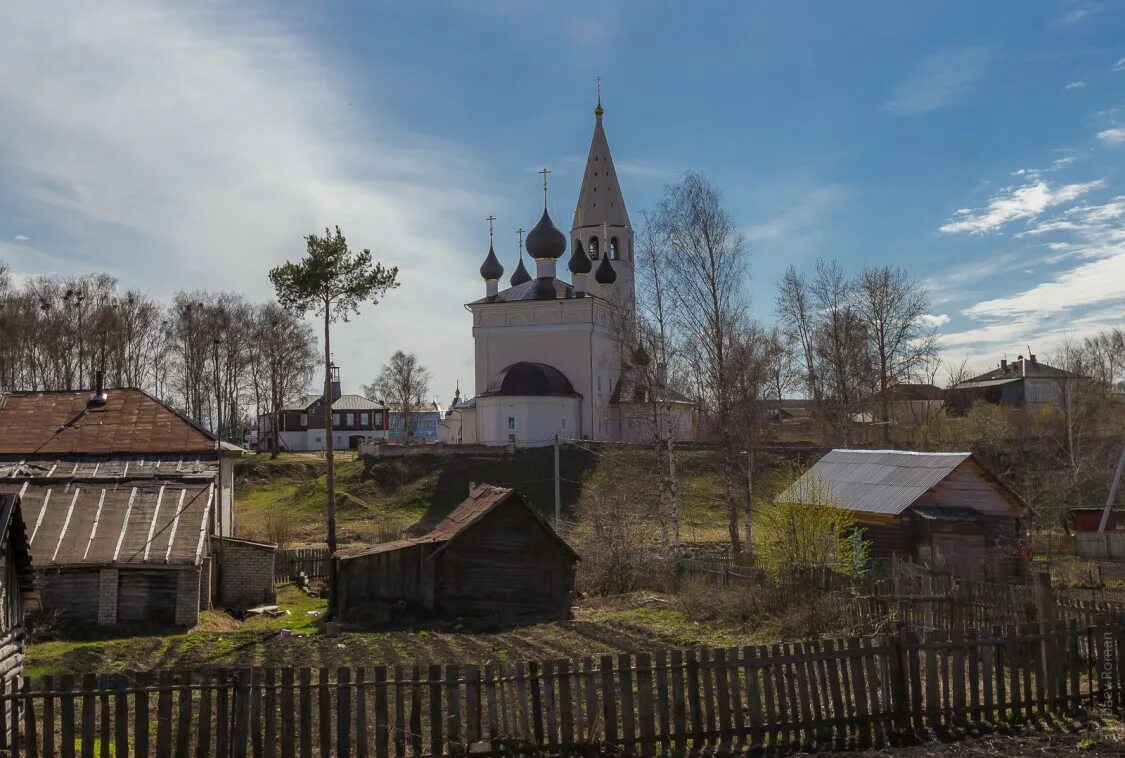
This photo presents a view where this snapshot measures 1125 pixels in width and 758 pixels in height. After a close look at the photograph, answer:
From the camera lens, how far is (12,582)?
36.9ft

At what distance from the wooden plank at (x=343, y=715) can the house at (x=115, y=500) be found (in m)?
12.4

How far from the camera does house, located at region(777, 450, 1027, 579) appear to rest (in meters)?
21.7

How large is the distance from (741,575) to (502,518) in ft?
17.1

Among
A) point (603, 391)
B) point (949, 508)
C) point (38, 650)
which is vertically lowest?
point (38, 650)

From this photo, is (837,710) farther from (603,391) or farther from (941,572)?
(603,391)

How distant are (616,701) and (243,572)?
16609mm

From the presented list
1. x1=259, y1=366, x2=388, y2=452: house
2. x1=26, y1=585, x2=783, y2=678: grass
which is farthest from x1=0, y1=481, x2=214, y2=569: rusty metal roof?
x1=259, y1=366, x2=388, y2=452: house

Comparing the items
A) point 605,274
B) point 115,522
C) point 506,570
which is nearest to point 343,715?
point 506,570

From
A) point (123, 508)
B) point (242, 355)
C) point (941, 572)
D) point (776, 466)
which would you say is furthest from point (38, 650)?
point (242, 355)

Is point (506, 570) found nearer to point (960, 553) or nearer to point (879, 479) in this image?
point (879, 479)

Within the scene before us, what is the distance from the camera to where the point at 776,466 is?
155ft

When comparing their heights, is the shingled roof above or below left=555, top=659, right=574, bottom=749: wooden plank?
above

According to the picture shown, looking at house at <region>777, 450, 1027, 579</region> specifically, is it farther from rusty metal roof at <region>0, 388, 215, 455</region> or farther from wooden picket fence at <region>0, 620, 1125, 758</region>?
rusty metal roof at <region>0, 388, 215, 455</region>

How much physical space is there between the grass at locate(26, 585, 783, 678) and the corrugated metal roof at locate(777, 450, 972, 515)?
4.48 m
